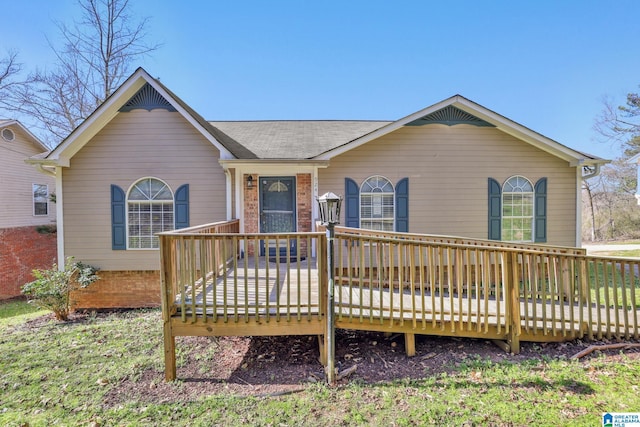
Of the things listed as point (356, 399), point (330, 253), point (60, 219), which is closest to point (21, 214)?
point (60, 219)

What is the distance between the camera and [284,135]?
8.89 m

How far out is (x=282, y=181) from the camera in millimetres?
7348

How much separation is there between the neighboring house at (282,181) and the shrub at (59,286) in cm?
35

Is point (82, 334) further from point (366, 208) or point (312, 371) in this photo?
point (366, 208)

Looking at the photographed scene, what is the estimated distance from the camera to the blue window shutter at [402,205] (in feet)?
24.0

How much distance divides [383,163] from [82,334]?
7226mm

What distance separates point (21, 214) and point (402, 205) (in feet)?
48.5

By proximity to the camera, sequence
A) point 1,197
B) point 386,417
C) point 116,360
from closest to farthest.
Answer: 1. point 386,417
2. point 116,360
3. point 1,197

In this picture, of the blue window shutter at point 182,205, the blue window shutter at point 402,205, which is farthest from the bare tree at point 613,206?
the blue window shutter at point 182,205

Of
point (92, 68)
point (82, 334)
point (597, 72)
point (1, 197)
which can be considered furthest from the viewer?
point (597, 72)

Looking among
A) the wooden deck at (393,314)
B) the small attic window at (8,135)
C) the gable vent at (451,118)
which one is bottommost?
the wooden deck at (393,314)

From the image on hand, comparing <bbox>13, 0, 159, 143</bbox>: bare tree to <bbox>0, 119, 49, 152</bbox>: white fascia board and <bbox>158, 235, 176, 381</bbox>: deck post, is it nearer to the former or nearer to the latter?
<bbox>0, 119, 49, 152</bbox>: white fascia board

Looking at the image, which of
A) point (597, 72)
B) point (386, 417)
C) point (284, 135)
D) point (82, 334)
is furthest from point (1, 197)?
point (597, 72)

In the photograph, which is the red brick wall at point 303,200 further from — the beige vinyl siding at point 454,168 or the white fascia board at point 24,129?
the white fascia board at point 24,129
